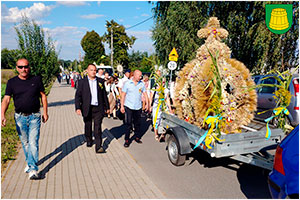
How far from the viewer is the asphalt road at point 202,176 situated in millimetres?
4000

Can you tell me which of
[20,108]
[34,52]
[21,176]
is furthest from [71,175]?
[34,52]

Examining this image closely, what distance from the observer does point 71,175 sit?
4.59m

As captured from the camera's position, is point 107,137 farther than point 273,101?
No

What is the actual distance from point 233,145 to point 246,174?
3.61 ft

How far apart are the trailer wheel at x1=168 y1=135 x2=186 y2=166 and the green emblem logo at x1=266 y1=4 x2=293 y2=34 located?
35.7 ft

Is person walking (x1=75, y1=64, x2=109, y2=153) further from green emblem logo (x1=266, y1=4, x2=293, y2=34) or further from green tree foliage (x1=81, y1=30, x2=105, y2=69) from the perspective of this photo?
green tree foliage (x1=81, y1=30, x2=105, y2=69)

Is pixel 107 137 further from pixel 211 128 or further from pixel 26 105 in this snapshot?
pixel 211 128

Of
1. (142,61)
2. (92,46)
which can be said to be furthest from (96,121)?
(92,46)

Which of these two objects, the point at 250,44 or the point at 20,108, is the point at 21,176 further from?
the point at 250,44

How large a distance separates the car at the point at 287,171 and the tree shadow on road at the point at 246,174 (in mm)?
1312

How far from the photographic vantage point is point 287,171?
2557 millimetres

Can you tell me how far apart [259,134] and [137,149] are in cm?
308

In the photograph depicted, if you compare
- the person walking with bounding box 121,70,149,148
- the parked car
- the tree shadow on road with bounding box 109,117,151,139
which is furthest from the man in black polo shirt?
the parked car

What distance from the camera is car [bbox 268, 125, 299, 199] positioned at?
7.99ft
